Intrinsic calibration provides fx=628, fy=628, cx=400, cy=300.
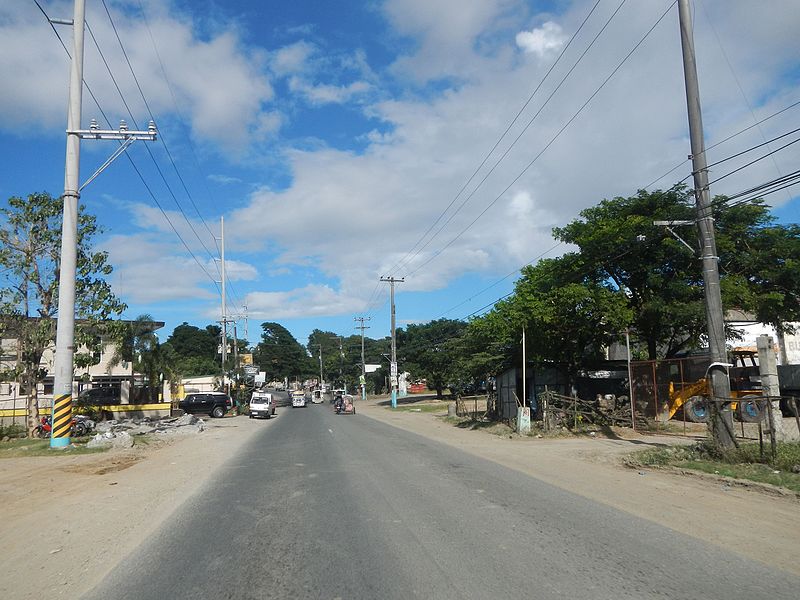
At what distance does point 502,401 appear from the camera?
102 feet

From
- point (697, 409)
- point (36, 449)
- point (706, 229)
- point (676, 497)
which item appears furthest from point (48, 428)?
point (706, 229)

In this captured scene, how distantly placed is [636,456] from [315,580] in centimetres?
1241

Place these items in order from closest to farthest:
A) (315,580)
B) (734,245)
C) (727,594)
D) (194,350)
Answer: (727,594) < (315,580) < (734,245) < (194,350)

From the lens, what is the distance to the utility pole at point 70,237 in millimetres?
20734

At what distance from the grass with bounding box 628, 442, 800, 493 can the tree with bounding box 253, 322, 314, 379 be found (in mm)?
126712

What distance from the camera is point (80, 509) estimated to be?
10.5m

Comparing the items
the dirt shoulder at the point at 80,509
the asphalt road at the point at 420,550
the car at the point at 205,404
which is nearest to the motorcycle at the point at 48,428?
the dirt shoulder at the point at 80,509

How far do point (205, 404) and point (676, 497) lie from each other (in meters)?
40.0

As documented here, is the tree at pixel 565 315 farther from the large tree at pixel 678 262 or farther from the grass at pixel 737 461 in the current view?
the grass at pixel 737 461

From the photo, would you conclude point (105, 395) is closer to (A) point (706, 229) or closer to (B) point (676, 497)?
(A) point (706, 229)

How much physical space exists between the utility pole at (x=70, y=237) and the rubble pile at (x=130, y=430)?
1518 millimetres

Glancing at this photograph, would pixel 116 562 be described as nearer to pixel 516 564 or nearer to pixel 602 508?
pixel 516 564

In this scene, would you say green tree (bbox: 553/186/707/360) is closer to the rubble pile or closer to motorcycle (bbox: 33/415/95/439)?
the rubble pile

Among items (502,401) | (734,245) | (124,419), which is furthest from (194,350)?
(734,245)
